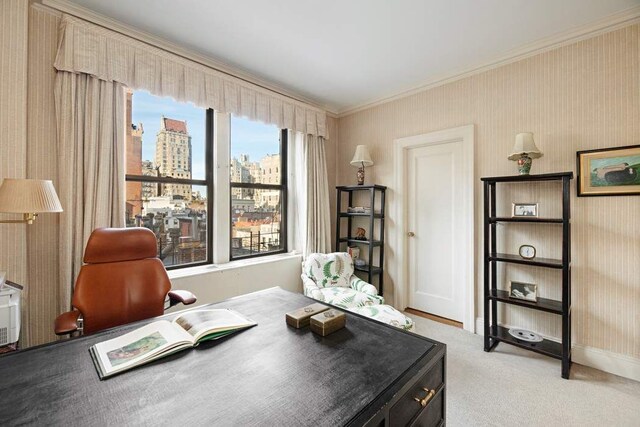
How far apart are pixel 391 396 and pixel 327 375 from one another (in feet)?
0.68

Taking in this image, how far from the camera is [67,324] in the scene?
1435mm

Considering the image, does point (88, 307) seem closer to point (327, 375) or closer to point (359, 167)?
point (327, 375)

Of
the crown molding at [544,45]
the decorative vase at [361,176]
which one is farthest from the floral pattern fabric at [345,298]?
the crown molding at [544,45]

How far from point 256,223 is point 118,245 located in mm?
1675

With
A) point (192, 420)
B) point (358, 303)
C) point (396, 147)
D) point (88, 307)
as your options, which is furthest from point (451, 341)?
point (88, 307)

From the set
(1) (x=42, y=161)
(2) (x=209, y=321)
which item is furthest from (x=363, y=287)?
(1) (x=42, y=161)

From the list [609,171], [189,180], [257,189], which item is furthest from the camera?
[257,189]

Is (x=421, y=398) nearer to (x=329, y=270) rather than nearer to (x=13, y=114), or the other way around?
(x=329, y=270)

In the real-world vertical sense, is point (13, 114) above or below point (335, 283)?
above

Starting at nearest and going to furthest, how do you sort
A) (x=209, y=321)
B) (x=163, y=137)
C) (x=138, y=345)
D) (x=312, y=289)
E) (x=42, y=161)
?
(x=138, y=345)
(x=209, y=321)
(x=42, y=161)
(x=163, y=137)
(x=312, y=289)

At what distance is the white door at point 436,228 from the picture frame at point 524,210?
54 cm

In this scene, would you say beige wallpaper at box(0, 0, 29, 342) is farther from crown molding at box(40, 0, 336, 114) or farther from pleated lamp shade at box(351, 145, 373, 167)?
pleated lamp shade at box(351, 145, 373, 167)

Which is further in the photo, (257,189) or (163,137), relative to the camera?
(257,189)

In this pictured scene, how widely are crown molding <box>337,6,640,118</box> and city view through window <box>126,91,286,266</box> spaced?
187 centimetres
